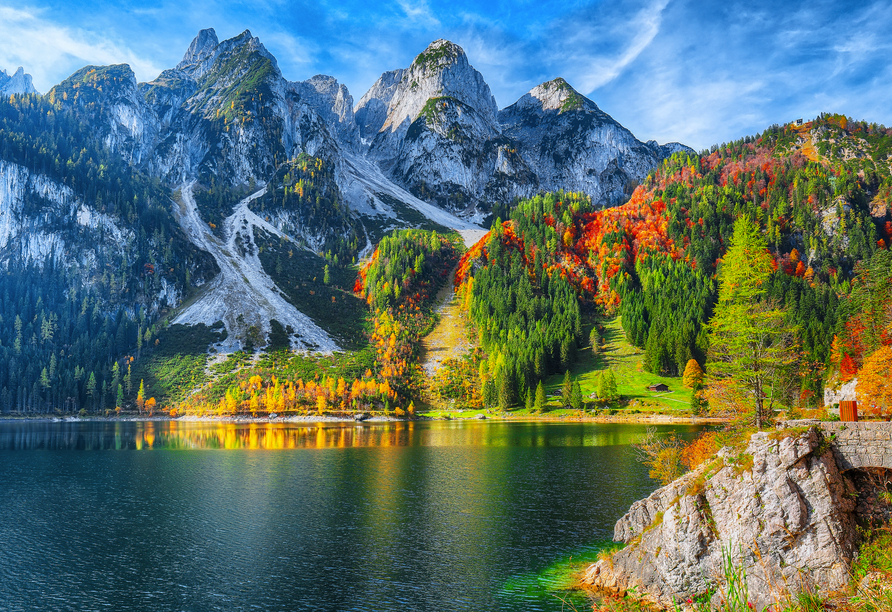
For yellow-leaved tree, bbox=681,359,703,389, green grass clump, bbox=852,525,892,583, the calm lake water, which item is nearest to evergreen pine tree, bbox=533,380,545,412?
yellow-leaved tree, bbox=681,359,703,389

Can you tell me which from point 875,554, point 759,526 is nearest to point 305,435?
point 759,526

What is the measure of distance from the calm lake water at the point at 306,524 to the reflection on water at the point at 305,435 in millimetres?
7514

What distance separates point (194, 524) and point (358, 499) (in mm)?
15453

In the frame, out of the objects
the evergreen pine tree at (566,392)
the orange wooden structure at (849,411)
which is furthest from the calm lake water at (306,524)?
the evergreen pine tree at (566,392)

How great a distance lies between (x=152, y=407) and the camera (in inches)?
6550

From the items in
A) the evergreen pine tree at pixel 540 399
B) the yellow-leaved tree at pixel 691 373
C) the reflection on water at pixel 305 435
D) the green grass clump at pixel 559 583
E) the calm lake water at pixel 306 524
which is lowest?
the reflection on water at pixel 305 435

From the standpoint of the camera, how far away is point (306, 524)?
4550cm

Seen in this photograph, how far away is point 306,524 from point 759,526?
35.8 meters

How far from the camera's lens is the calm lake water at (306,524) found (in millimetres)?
31391

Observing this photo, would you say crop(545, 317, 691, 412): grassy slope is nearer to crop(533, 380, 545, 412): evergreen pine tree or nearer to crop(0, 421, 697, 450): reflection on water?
crop(533, 380, 545, 412): evergreen pine tree

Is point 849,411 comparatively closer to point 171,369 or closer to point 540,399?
point 540,399

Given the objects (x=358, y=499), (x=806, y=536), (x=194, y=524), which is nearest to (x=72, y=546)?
(x=194, y=524)

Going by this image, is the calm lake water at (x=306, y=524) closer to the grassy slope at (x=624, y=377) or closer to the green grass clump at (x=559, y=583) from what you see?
the green grass clump at (x=559, y=583)

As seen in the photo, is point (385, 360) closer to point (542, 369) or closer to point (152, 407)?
point (542, 369)
